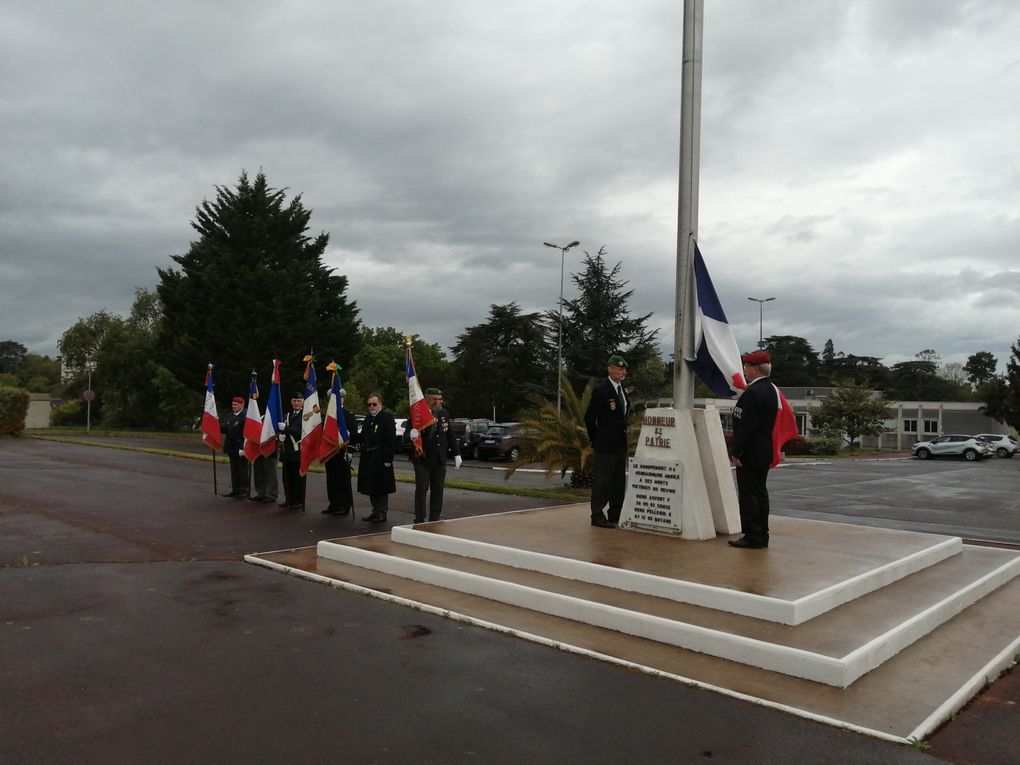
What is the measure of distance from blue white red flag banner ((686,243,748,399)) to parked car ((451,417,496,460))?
68.7 feet

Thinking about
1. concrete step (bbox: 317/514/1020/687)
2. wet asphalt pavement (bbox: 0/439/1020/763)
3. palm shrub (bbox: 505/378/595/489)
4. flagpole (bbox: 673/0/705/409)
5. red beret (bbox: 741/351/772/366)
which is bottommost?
wet asphalt pavement (bbox: 0/439/1020/763)

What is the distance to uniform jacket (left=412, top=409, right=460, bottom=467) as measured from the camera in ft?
33.8

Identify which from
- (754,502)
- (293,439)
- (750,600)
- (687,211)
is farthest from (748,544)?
(293,439)

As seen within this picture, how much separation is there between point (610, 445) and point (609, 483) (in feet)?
1.47

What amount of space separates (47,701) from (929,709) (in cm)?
483

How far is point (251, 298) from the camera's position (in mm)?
36406

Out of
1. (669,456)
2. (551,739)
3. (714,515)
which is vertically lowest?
(551,739)

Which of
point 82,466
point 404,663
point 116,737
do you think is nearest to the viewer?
point 116,737

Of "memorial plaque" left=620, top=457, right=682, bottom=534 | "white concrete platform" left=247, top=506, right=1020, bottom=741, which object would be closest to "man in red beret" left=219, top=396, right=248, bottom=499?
"white concrete platform" left=247, top=506, right=1020, bottom=741

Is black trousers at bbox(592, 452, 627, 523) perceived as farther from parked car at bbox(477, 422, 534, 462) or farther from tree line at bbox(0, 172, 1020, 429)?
tree line at bbox(0, 172, 1020, 429)

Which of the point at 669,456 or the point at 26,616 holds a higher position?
the point at 669,456

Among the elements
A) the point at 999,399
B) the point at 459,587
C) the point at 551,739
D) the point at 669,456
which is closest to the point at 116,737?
the point at 551,739

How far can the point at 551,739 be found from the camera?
155 inches

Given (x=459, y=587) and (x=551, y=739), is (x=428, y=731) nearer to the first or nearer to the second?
(x=551, y=739)
